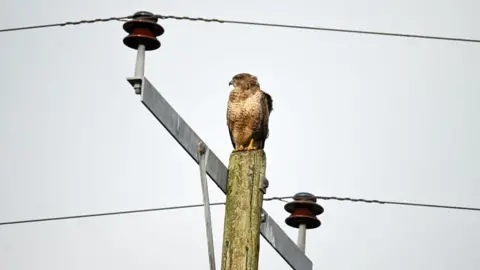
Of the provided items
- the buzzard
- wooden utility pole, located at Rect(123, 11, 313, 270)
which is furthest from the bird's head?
wooden utility pole, located at Rect(123, 11, 313, 270)

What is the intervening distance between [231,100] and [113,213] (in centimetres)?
171

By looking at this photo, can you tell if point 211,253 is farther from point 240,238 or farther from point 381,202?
point 381,202

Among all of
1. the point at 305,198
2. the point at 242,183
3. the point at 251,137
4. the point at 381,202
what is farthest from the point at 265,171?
the point at 251,137

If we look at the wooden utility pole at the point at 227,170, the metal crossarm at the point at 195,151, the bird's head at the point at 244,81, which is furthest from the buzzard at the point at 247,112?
the wooden utility pole at the point at 227,170

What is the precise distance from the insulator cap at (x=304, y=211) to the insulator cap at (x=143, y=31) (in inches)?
60.8

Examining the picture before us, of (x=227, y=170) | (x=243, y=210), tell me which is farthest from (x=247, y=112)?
(x=243, y=210)

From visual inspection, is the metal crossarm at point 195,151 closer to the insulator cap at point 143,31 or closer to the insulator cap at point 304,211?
the insulator cap at point 304,211

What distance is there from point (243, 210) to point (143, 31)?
1279 mm

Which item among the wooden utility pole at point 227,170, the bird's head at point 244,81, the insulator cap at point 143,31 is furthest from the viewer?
the bird's head at point 244,81

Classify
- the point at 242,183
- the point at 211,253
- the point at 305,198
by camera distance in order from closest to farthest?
the point at 211,253 → the point at 242,183 → the point at 305,198

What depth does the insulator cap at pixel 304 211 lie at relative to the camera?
6.45m

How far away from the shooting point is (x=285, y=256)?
6000 millimetres

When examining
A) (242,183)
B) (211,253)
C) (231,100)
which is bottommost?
(211,253)

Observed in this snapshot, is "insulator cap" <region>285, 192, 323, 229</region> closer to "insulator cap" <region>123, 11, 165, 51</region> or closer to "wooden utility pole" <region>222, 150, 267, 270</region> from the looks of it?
"wooden utility pole" <region>222, 150, 267, 270</region>
